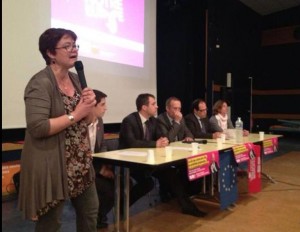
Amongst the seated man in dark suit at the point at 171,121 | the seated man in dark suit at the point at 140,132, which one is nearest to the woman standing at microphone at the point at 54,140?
the seated man in dark suit at the point at 140,132

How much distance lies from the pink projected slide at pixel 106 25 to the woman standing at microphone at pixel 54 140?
214 centimetres

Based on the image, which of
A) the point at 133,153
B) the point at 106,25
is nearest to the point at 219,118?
the point at 106,25

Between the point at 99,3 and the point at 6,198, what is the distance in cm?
224

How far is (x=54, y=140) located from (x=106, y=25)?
2733 millimetres

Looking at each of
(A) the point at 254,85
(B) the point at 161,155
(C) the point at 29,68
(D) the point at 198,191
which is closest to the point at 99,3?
(C) the point at 29,68

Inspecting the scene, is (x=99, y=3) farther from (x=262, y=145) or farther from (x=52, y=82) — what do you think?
(x=52, y=82)

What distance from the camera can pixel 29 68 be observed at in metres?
3.05

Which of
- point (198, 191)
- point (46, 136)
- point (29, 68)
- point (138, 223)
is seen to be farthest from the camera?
point (198, 191)

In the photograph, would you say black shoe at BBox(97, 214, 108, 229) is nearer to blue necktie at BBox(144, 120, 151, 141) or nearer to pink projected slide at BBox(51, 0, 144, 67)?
blue necktie at BBox(144, 120, 151, 141)

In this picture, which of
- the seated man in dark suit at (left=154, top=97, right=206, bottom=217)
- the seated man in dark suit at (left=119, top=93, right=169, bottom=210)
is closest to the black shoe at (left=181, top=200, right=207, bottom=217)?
the seated man in dark suit at (left=154, top=97, right=206, bottom=217)

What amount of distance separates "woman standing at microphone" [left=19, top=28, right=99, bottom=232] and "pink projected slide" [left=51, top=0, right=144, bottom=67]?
84.4 inches

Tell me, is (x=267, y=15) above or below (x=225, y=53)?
above

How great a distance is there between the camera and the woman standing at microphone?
1.12 metres

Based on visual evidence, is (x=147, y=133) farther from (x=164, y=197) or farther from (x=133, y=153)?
(x=164, y=197)
